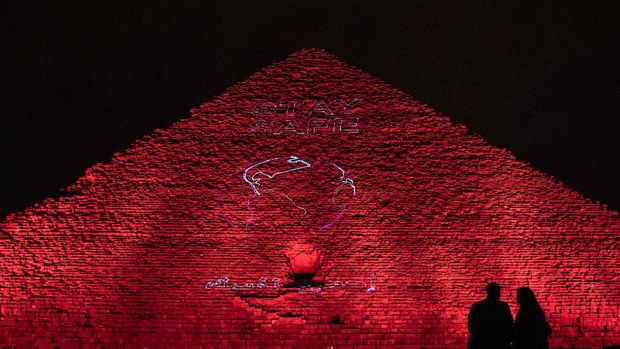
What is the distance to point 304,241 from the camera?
260 inches

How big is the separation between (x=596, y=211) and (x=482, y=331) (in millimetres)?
4896

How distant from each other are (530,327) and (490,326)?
46 centimetres

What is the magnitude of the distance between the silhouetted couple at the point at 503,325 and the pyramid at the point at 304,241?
7.61 ft

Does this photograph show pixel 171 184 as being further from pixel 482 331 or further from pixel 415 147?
pixel 482 331

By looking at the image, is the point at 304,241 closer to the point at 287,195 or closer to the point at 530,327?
the point at 287,195

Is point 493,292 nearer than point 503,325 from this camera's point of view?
No

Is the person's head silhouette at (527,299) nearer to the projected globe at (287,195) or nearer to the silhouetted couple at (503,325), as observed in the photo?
the silhouetted couple at (503,325)

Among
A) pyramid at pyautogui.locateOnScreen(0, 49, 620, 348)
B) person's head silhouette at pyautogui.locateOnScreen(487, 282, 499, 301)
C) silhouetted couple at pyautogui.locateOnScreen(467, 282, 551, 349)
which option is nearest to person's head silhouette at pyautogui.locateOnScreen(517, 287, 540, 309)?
silhouetted couple at pyautogui.locateOnScreen(467, 282, 551, 349)

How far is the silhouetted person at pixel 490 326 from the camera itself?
3.24 metres

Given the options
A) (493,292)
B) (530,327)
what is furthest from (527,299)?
(493,292)

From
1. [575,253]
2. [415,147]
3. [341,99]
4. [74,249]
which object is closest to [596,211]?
[575,253]

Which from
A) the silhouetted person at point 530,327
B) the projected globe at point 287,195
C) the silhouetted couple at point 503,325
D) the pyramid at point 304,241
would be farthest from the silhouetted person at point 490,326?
the projected globe at point 287,195

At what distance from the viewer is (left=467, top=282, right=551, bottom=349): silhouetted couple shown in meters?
3.25

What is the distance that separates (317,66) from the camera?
29.9 ft
